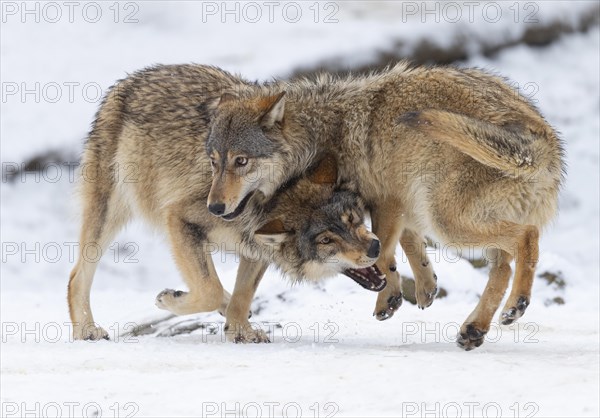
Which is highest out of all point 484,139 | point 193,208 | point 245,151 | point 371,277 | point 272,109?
point 272,109

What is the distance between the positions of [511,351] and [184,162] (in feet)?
8.81

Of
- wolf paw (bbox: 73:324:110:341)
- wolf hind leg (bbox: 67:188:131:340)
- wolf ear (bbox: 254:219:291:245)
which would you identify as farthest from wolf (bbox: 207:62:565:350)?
wolf paw (bbox: 73:324:110:341)

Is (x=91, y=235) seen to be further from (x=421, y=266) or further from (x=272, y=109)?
(x=421, y=266)

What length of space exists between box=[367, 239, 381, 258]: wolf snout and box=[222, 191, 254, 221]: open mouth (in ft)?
3.05

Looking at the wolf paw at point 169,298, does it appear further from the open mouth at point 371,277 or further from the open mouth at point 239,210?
the open mouth at point 371,277

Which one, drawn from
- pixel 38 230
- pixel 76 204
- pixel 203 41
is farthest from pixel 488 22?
pixel 76 204

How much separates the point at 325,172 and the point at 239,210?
65 centimetres

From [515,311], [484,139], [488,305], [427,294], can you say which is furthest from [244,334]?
[484,139]

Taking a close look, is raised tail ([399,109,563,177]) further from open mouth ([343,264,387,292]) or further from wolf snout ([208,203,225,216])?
wolf snout ([208,203,225,216])

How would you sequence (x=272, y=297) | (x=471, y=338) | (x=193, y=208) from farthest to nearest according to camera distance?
(x=272, y=297), (x=193, y=208), (x=471, y=338)

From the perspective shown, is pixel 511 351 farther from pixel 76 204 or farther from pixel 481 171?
pixel 76 204

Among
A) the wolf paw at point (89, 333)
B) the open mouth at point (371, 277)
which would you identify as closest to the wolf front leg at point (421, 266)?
the open mouth at point (371, 277)

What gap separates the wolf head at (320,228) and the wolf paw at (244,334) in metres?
0.58

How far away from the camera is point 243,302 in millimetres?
7250
